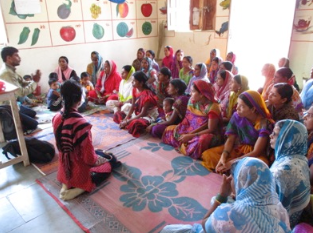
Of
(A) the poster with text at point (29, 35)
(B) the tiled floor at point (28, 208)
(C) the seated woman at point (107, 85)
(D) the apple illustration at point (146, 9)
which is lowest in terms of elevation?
(B) the tiled floor at point (28, 208)

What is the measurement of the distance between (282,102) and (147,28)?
17.2 feet

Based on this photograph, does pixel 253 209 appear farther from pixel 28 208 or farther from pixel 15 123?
pixel 15 123

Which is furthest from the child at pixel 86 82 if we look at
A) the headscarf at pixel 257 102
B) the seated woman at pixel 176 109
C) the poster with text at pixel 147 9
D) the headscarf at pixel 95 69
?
the headscarf at pixel 257 102

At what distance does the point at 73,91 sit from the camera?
1.96 metres

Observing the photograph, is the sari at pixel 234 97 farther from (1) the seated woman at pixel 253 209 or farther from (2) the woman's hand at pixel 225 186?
(1) the seated woman at pixel 253 209

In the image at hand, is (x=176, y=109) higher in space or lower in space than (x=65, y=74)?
lower

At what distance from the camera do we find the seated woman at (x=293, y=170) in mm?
1425

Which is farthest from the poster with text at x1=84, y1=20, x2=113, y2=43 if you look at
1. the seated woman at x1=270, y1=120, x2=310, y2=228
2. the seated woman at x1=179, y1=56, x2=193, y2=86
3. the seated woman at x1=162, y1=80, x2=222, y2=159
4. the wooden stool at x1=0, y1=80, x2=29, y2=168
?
the seated woman at x1=270, y1=120, x2=310, y2=228

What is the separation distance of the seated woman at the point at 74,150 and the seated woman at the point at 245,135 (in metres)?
1.13

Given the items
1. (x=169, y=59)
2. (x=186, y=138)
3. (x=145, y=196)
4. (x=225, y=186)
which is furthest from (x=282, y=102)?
(x=169, y=59)

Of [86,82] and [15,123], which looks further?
[86,82]

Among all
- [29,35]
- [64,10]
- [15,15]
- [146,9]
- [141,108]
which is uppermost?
[146,9]

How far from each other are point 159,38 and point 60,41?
2.91 metres

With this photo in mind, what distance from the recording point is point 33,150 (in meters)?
2.69
